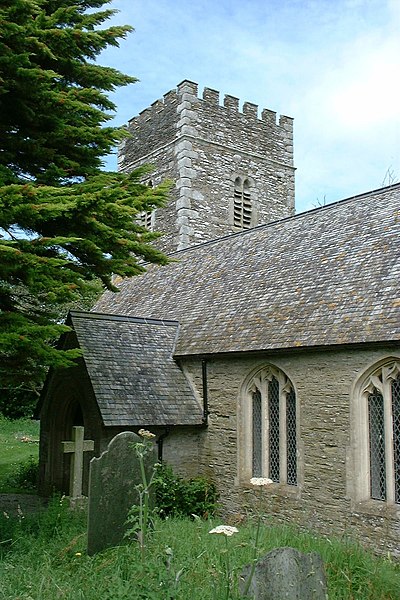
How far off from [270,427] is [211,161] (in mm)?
13819

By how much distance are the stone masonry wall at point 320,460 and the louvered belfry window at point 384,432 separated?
27cm

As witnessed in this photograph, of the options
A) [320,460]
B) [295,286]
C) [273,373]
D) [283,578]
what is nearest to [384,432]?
[320,460]

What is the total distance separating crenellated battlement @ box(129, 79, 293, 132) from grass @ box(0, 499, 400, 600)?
62.4 ft

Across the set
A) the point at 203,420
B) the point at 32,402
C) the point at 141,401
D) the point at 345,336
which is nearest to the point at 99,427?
the point at 141,401

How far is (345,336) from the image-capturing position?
35.1ft

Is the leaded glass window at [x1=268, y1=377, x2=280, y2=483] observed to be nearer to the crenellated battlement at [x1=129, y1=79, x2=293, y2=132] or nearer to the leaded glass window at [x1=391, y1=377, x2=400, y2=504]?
the leaded glass window at [x1=391, y1=377, x2=400, y2=504]

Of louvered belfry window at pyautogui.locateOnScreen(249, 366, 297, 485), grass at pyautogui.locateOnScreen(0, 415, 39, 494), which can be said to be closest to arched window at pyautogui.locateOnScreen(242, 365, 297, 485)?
louvered belfry window at pyautogui.locateOnScreen(249, 366, 297, 485)

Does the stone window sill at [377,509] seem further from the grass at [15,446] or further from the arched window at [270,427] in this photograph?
the grass at [15,446]

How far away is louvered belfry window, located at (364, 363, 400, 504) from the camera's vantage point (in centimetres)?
1016

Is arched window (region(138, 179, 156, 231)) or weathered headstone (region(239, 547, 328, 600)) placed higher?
arched window (region(138, 179, 156, 231))

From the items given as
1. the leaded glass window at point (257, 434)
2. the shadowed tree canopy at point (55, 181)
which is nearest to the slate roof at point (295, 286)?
the leaded glass window at point (257, 434)

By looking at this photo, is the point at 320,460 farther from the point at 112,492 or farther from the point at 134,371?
the point at 112,492

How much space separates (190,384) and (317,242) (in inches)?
187

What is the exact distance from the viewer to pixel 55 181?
31.3 ft
